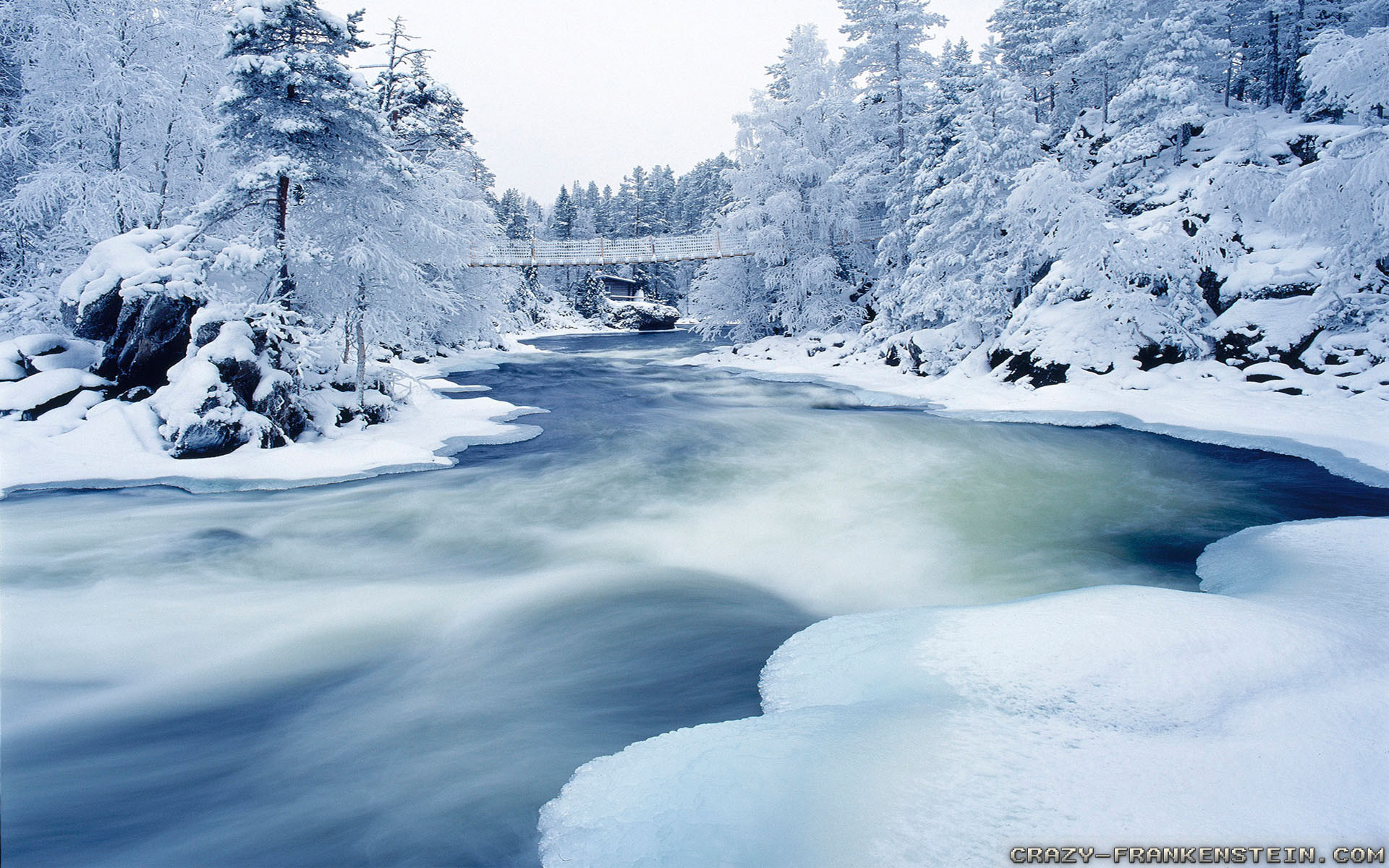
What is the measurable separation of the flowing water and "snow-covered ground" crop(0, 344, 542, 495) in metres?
0.56

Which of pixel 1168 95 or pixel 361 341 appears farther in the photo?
pixel 1168 95

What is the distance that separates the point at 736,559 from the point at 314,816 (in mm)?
4648

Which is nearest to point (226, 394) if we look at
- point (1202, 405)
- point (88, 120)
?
point (88, 120)

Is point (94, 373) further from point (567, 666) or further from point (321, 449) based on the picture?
point (567, 666)

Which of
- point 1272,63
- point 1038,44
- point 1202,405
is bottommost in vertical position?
point 1202,405

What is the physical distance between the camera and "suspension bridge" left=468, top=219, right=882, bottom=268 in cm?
2852

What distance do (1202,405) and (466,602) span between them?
14337mm

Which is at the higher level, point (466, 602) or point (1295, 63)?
point (1295, 63)

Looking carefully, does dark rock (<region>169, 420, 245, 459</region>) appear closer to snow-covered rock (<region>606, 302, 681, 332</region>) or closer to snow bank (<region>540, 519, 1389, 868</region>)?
snow bank (<region>540, 519, 1389, 868</region>)

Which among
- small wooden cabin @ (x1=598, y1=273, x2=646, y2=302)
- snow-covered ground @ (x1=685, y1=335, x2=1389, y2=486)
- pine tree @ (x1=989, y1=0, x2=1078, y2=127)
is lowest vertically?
snow-covered ground @ (x1=685, y1=335, x2=1389, y2=486)

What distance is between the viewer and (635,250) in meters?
38.4

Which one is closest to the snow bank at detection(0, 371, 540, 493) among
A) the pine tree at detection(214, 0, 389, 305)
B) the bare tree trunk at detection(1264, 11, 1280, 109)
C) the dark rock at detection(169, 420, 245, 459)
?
the dark rock at detection(169, 420, 245, 459)

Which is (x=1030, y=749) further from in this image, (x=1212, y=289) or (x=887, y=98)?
(x=887, y=98)

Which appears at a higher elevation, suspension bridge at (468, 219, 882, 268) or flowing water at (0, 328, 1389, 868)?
suspension bridge at (468, 219, 882, 268)
